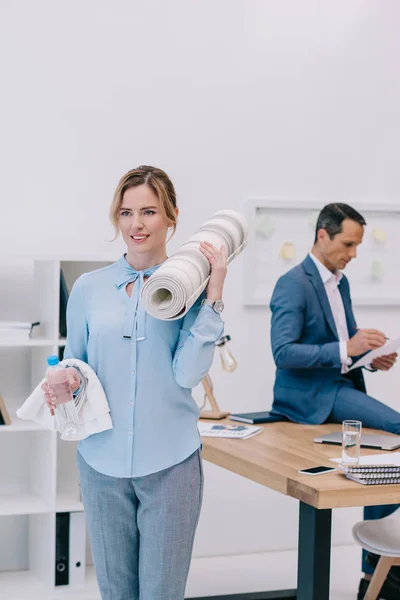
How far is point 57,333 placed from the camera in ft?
13.0

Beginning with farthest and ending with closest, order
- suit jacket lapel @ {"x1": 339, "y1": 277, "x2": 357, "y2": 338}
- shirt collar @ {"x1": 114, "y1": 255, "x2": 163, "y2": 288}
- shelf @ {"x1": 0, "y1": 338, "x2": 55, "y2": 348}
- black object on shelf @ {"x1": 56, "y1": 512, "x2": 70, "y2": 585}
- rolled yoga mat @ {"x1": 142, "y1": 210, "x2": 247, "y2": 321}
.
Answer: suit jacket lapel @ {"x1": 339, "y1": 277, "x2": 357, "y2": 338} → black object on shelf @ {"x1": 56, "y1": 512, "x2": 70, "y2": 585} → shelf @ {"x1": 0, "y1": 338, "x2": 55, "y2": 348} → shirt collar @ {"x1": 114, "y1": 255, "x2": 163, "y2": 288} → rolled yoga mat @ {"x1": 142, "y1": 210, "x2": 247, "y2": 321}

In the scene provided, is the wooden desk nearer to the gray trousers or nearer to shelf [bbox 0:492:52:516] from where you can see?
the gray trousers

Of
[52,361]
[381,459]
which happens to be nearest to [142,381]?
[52,361]

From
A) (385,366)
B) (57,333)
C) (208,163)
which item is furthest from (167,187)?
(208,163)

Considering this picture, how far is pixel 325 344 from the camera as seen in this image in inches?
153

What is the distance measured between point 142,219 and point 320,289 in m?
1.83

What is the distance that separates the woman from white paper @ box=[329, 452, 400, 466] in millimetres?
898

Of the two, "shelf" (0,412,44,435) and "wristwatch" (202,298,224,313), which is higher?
"wristwatch" (202,298,224,313)

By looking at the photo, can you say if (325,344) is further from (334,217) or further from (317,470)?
(317,470)

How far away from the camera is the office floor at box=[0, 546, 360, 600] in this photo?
12.9ft

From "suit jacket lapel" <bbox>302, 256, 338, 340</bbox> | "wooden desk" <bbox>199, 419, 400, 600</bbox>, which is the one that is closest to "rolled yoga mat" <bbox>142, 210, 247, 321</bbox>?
"wooden desk" <bbox>199, 419, 400, 600</bbox>

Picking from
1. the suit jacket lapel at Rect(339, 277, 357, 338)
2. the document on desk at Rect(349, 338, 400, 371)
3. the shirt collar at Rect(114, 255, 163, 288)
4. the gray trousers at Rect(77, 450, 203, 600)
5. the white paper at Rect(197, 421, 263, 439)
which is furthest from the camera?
the suit jacket lapel at Rect(339, 277, 357, 338)

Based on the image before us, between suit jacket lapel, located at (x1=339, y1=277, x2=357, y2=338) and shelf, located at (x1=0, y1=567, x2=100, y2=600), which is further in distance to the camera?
suit jacket lapel, located at (x1=339, y1=277, x2=357, y2=338)

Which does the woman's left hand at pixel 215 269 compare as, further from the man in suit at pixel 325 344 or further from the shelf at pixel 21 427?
the shelf at pixel 21 427
